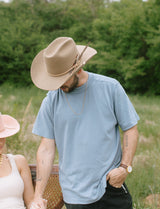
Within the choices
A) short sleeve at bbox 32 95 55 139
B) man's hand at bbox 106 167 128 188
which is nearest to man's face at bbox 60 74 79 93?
short sleeve at bbox 32 95 55 139

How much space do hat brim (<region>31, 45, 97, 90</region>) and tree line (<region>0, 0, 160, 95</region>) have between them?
41.0 feet

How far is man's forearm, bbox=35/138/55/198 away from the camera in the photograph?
7.39ft

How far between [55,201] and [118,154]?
0.81m

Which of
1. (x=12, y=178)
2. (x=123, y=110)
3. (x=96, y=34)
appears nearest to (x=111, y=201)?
(x=123, y=110)

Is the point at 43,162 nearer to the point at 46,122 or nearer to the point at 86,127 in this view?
the point at 46,122

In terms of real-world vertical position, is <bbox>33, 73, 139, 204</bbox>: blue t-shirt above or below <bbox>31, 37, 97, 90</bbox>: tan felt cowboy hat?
below

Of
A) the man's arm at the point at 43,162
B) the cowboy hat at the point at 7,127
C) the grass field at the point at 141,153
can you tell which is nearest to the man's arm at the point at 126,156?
the man's arm at the point at 43,162

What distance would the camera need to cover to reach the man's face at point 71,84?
2.06 meters

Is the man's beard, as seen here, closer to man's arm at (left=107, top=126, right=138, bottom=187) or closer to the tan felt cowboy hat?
the tan felt cowboy hat

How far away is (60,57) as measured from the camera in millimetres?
2020

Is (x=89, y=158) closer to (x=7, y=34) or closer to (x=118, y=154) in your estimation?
(x=118, y=154)

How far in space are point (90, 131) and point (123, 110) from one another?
10.4 inches

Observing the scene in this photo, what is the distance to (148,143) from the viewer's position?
18.8 feet

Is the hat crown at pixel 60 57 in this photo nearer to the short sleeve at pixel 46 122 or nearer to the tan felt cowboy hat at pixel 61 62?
the tan felt cowboy hat at pixel 61 62
